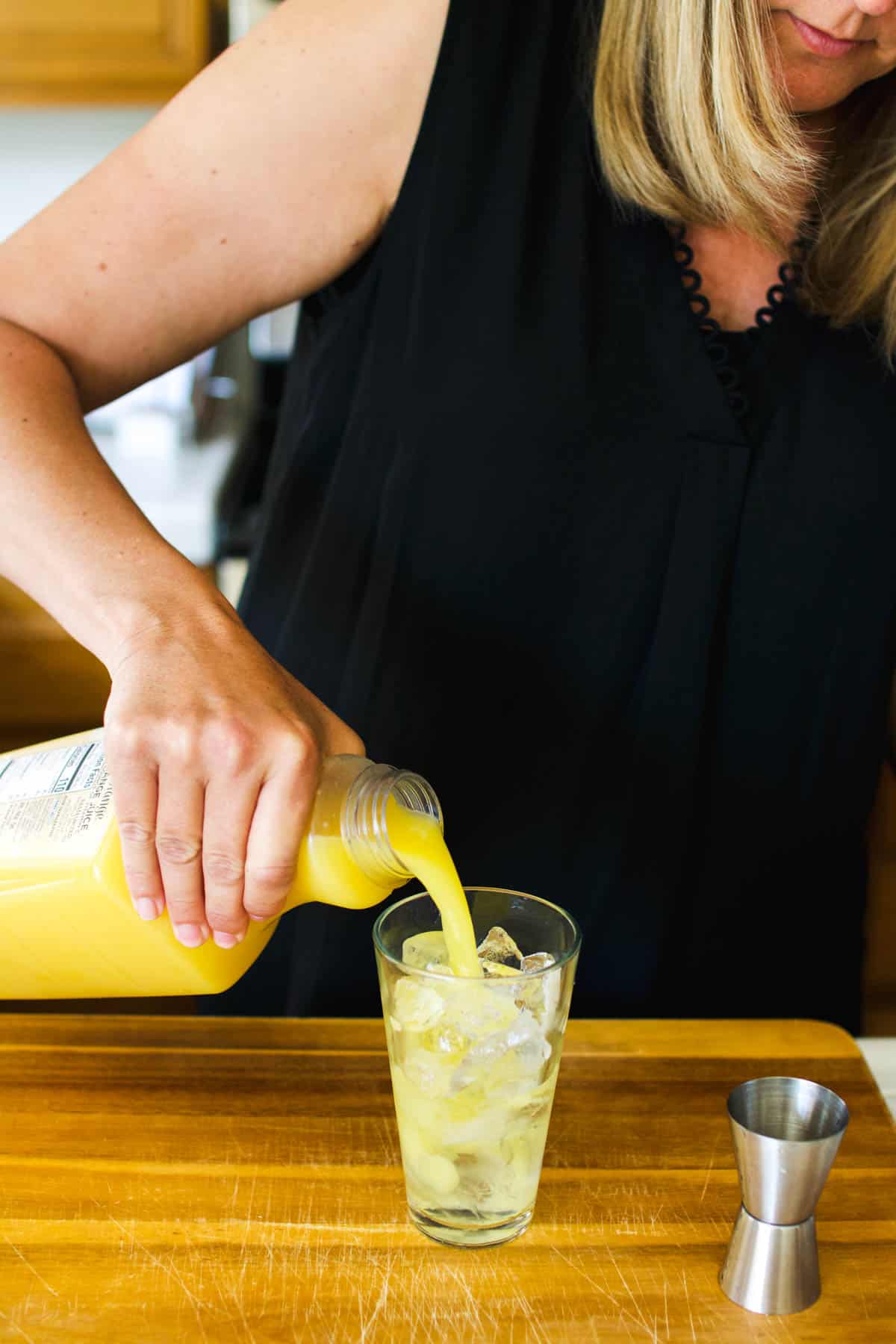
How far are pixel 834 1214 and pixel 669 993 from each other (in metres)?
0.37

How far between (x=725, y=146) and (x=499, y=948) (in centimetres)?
57

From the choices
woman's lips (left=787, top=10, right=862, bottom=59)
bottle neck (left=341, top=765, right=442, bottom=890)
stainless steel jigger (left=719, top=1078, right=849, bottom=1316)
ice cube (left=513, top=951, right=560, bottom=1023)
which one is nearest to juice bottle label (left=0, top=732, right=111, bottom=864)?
bottle neck (left=341, top=765, right=442, bottom=890)

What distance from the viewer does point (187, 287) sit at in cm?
96

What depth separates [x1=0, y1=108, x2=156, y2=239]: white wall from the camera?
9.15 ft

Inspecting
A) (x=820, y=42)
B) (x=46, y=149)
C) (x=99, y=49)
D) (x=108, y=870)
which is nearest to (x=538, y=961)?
(x=108, y=870)

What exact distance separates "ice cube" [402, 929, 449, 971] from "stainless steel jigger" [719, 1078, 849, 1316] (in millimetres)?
175

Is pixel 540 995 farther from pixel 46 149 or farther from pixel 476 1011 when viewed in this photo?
Result: pixel 46 149

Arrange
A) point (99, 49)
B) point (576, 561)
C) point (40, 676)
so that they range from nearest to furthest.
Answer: point (576, 561)
point (40, 676)
point (99, 49)

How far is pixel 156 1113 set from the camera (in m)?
0.81

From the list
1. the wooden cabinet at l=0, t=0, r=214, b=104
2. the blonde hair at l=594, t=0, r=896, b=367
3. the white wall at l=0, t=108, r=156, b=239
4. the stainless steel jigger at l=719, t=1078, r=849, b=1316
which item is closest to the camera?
the stainless steel jigger at l=719, t=1078, r=849, b=1316

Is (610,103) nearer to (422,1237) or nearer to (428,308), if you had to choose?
(428,308)

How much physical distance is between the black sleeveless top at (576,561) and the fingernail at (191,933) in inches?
12.9

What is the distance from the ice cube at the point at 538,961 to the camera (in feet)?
2.44

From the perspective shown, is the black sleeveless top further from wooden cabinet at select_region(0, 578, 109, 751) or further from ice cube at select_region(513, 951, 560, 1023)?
wooden cabinet at select_region(0, 578, 109, 751)
